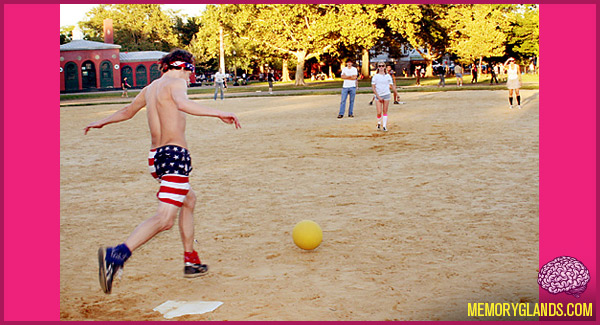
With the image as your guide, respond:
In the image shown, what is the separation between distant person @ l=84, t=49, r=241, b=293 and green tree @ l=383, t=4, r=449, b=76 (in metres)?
50.5

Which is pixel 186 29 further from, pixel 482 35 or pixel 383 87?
pixel 383 87

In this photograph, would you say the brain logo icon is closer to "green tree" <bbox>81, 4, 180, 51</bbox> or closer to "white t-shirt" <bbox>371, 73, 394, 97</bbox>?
"white t-shirt" <bbox>371, 73, 394, 97</bbox>

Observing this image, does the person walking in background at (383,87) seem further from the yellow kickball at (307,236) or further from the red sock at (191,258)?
the red sock at (191,258)

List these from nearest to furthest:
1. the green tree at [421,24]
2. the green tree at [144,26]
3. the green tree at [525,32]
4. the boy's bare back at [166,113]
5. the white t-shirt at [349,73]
→ the boy's bare back at [166,113] < the white t-shirt at [349,73] < the green tree at [421,24] < the green tree at [525,32] < the green tree at [144,26]

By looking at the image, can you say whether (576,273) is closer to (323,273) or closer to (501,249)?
(501,249)

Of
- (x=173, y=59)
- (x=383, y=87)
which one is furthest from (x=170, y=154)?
(x=383, y=87)

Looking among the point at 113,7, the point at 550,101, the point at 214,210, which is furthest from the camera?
the point at 113,7

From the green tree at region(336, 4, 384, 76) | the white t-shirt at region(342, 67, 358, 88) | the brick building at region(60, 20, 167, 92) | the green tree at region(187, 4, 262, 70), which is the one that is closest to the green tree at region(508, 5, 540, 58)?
the green tree at region(336, 4, 384, 76)

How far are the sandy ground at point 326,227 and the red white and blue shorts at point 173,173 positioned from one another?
30.5 inches

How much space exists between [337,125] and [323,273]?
46.9ft

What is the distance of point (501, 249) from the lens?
6.42 metres

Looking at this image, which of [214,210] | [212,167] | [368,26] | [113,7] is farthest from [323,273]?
[113,7]

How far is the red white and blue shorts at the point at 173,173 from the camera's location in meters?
5.46

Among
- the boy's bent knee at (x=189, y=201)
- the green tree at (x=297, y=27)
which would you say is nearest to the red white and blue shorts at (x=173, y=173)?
the boy's bent knee at (x=189, y=201)
